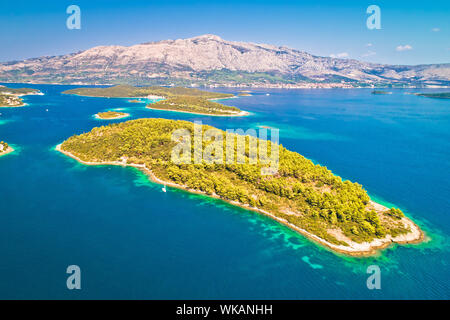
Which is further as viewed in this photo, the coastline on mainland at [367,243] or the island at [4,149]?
the island at [4,149]

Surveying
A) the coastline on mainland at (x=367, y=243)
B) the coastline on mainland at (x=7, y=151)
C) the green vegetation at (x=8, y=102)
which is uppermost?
the green vegetation at (x=8, y=102)

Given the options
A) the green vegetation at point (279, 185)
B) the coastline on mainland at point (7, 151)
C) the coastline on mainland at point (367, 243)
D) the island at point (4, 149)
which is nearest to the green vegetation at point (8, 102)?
the coastline on mainland at point (7, 151)

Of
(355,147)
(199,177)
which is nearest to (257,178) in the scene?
(199,177)

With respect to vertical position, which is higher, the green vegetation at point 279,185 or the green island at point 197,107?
the green island at point 197,107

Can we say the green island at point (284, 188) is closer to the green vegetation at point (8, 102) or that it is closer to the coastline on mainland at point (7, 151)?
the coastline on mainland at point (7, 151)

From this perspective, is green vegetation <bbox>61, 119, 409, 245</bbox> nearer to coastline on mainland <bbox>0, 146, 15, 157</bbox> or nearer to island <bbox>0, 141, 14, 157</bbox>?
coastline on mainland <bbox>0, 146, 15, 157</bbox>

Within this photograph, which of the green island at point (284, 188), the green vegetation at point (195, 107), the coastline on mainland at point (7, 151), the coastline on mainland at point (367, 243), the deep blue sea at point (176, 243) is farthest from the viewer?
the green vegetation at point (195, 107)

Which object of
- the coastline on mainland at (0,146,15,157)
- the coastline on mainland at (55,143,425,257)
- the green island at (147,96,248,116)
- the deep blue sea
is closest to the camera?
the deep blue sea

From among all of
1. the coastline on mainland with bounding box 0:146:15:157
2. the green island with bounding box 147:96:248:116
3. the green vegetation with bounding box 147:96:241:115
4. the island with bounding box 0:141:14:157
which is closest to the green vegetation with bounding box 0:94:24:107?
the green vegetation with bounding box 147:96:241:115
